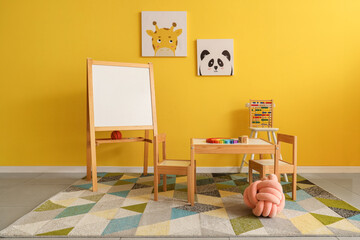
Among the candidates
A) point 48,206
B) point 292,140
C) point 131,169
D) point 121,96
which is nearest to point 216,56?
point 121,96

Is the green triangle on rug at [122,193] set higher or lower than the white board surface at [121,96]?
lower

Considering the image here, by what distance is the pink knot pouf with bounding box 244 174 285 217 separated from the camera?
68.9 inches

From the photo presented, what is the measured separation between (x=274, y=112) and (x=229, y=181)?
1146 millimetres

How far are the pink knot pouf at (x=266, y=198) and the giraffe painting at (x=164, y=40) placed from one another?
6.69 feet

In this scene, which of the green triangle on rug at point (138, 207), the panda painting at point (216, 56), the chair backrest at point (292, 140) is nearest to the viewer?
the green triangle on rug at point (138, 207)

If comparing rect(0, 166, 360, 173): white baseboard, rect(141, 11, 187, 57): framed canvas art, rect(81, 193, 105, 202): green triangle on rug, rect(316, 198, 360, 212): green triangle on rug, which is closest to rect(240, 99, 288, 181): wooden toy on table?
rect(0, 166, 360, 173): white baseboard

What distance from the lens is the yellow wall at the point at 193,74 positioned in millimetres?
3150

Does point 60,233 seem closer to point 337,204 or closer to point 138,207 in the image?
point 138,207

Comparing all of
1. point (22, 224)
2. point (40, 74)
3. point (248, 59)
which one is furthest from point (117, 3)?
point (22, 224)

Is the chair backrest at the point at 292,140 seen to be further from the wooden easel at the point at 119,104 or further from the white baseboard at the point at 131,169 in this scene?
the wooden easel at the point at 119,104

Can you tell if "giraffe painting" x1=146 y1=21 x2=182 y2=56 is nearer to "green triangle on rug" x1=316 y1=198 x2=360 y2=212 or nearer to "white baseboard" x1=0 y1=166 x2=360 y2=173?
"white baseboard" x1=0 y1=166 x2=360 y2=173

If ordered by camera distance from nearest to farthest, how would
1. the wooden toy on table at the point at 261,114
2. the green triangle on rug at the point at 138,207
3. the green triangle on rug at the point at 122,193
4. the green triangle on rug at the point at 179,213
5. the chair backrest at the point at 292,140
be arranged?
the green triangle on rug at the point at 179,213
the green triangle on rug at the point at 138,207
the chair backrest at the point at 292,140
the green triangle on rug at the point at 122,193
the wooden toy on table at the point at 261,114

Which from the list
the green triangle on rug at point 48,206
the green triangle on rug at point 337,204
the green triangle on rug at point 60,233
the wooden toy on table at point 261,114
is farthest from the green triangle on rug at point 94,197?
the green triangle on rug at point 337,204

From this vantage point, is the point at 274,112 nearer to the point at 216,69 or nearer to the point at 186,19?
the point at 216,69
